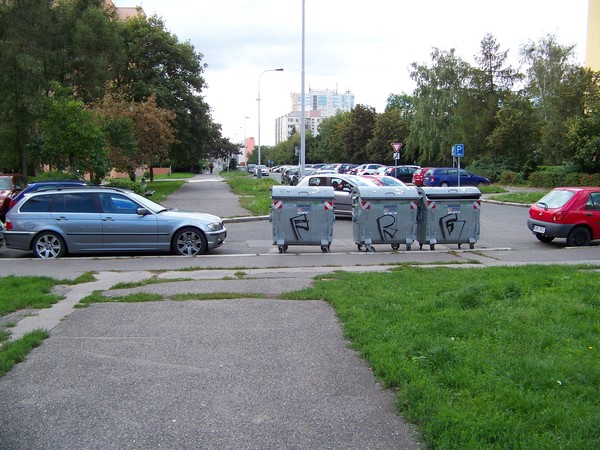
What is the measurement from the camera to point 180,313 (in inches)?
271

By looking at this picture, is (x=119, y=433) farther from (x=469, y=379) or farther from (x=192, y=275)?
(x=192, y=275)

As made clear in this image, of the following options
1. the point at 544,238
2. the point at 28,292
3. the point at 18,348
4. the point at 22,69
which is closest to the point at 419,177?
the point at 544,238

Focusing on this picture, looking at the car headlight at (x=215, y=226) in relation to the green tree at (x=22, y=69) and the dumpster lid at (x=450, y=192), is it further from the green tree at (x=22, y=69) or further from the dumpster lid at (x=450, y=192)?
the green tree at (x=22, y=69)

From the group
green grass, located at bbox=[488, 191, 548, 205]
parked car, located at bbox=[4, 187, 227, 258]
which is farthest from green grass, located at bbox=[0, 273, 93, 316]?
green grass, located at bbox=[488, 191, 548, 205]

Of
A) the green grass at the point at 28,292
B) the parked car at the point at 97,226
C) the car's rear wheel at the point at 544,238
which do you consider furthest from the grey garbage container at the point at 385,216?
the green grass at the point at 28,292

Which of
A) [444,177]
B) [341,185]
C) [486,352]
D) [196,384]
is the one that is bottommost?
[196,384]

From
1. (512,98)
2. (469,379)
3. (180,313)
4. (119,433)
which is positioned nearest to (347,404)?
(469,379)

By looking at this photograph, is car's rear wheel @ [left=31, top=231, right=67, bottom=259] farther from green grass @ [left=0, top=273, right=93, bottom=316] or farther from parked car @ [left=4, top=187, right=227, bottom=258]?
green grass @ [left=0, top=273, right=93, bottom=316]

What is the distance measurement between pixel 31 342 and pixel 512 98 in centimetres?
4295

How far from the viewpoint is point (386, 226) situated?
42.6 feet

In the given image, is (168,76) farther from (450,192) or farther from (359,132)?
(359,132)

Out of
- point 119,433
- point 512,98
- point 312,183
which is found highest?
point 512,98

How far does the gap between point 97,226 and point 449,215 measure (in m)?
8.21

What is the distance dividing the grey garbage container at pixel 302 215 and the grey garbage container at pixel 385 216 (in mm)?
727
